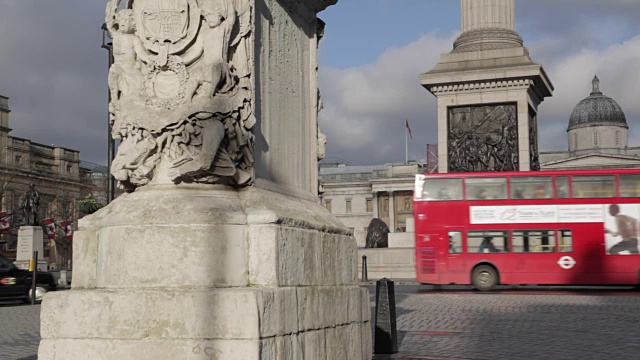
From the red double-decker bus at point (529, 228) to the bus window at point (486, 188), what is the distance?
3 cm

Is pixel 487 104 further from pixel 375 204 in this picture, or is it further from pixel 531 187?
pixel 375 204

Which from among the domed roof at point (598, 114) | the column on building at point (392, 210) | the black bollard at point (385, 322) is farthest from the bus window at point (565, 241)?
the domed roof at point (598, 114)

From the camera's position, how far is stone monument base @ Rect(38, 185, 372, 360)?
4.71 metres

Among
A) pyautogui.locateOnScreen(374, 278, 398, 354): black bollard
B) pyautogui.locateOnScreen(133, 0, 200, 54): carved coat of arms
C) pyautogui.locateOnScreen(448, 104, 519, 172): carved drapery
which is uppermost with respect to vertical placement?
pyautogui.locateOnScreen(448, 104, 519, 172): carved drapery

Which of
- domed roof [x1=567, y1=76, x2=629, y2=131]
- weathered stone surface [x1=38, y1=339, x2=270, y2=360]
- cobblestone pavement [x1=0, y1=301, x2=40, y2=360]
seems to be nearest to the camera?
weathered stone surface [x1=38, y1=339, x2=270, y2=360]

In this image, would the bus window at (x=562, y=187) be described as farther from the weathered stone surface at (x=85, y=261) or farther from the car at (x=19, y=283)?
the weathered stone surface at (x=85, y=261)

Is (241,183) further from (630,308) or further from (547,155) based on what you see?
(547,155)

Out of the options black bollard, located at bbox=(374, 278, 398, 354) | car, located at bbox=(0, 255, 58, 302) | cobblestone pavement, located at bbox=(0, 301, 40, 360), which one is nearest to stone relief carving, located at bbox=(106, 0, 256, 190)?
black bollard, located at bbox=(374, 278, 398, 354)

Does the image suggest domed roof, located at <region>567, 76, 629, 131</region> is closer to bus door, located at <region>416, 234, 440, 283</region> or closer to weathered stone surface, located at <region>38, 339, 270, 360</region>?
bus door, located at <region>416, 234, 440, 283</region>

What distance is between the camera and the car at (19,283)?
23.5 m

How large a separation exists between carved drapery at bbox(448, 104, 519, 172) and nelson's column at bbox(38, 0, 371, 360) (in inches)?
873

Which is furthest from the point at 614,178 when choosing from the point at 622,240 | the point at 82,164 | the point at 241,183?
the point at 82,164

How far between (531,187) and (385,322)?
16068mm

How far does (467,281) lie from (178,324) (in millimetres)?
22005
